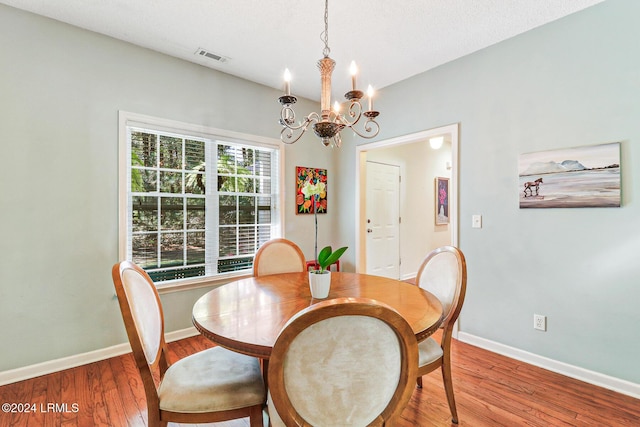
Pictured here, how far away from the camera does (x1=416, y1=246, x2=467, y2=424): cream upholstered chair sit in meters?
1.63

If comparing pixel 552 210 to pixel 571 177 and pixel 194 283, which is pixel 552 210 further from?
pixel 194 283

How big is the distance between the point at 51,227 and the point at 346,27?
2.81 metres

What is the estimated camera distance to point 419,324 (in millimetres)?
1268

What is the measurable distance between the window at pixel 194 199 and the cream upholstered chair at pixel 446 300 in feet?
7.08

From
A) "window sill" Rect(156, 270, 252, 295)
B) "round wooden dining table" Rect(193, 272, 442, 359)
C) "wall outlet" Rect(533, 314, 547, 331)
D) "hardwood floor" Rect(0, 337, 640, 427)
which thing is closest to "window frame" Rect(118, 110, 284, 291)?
"window sill" Rect(156, 270, 252, 295)

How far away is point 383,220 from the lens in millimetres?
4691

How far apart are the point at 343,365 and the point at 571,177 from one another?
95.0 inches

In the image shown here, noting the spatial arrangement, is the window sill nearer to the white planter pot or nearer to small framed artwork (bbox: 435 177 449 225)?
the white planter pot

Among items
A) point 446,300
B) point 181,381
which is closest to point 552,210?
point 446,300

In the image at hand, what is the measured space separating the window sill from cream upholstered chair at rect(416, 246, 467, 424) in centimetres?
213

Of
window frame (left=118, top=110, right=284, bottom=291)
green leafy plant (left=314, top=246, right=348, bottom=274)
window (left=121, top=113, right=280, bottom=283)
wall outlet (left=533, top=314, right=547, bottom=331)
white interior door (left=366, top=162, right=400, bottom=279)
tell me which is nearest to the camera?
green leafy plant (left=314, top=246, right=348, bottom=274)

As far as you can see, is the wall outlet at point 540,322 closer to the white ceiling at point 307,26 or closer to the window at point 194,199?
the white ceiling at point 307,26

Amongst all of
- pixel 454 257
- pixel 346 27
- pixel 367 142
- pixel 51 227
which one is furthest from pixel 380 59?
pixel 51 227

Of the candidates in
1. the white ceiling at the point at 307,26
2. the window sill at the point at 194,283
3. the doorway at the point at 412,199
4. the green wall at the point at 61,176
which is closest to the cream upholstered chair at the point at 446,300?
the white ceiling at the point at 307,26
